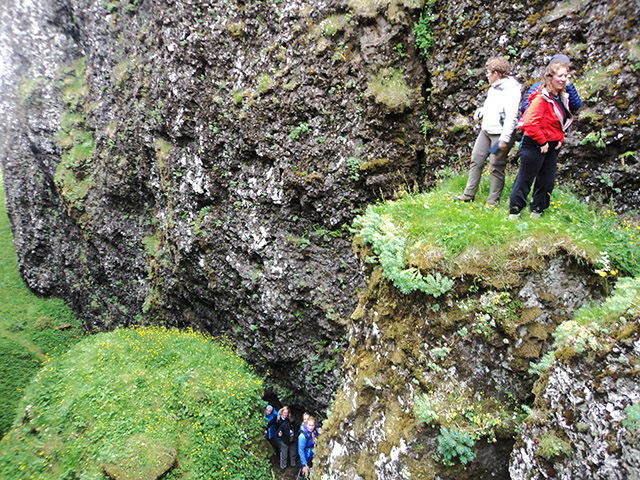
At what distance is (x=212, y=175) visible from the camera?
453 inches

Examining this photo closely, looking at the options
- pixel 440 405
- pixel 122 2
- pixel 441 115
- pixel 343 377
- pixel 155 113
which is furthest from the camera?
pixel 122 2

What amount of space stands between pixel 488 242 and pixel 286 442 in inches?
352

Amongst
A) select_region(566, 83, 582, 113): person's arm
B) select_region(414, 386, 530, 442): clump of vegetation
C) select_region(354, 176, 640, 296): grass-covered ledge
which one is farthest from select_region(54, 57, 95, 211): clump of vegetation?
select_region(566, 83, 582, 113): person's arm

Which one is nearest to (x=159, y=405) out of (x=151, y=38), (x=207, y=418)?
(x=207, y=418)

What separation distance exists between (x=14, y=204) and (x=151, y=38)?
13.5m

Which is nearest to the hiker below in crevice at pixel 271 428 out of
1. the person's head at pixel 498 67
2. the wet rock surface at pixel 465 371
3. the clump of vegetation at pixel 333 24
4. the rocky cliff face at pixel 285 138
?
the rocky cliff face at pixel 285 138

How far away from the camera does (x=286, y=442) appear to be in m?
10.6

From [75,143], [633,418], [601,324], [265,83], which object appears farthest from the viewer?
[75,143]

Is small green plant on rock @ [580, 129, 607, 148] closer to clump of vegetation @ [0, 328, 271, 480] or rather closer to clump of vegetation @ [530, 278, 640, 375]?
clump of vegetation @ [530, 278, 640, 375]

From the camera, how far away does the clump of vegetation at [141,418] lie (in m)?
8.92

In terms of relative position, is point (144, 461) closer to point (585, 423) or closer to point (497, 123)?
point (585, 423)

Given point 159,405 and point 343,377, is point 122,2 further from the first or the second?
point 343,377

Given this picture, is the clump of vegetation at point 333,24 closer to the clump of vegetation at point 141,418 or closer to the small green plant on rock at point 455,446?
the small green plant on rock at point 455,446

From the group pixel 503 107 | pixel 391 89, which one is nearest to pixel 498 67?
pixel 503 107
